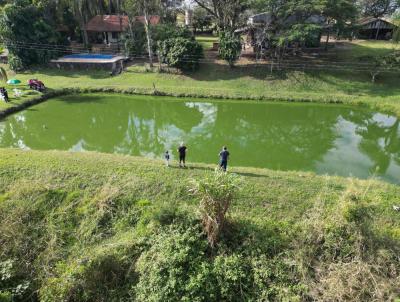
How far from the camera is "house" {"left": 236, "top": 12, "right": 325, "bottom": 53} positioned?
24.8 metres

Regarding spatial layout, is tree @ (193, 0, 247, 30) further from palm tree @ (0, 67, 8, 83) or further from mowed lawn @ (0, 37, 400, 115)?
palm tree @ (0, 67, 8, 83)

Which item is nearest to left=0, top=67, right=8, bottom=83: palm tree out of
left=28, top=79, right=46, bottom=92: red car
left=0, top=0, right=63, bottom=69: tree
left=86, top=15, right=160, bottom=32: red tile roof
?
left=28, top=79, right=46, bottom=92: red car

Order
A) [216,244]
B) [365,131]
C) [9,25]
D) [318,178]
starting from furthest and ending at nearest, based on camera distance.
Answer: [9,25] < [365,131] < [318,178] < [216,244]

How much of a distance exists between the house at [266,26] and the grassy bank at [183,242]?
56.5 feet

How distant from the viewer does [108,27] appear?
33156 mm

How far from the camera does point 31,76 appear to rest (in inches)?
1018

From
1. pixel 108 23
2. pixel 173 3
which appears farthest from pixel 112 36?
pixel 173 3

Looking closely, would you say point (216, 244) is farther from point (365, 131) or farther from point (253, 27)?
point (253, 27)

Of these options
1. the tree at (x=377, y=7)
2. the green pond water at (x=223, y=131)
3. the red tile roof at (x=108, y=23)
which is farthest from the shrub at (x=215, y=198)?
the tree at (x=377, y=7)

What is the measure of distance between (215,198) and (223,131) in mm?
10303

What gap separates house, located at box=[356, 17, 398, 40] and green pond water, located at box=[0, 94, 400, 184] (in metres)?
18.3

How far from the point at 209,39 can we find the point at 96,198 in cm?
3068

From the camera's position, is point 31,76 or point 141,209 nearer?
point 141,209

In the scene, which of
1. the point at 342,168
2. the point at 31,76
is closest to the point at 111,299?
the point at 342,168
